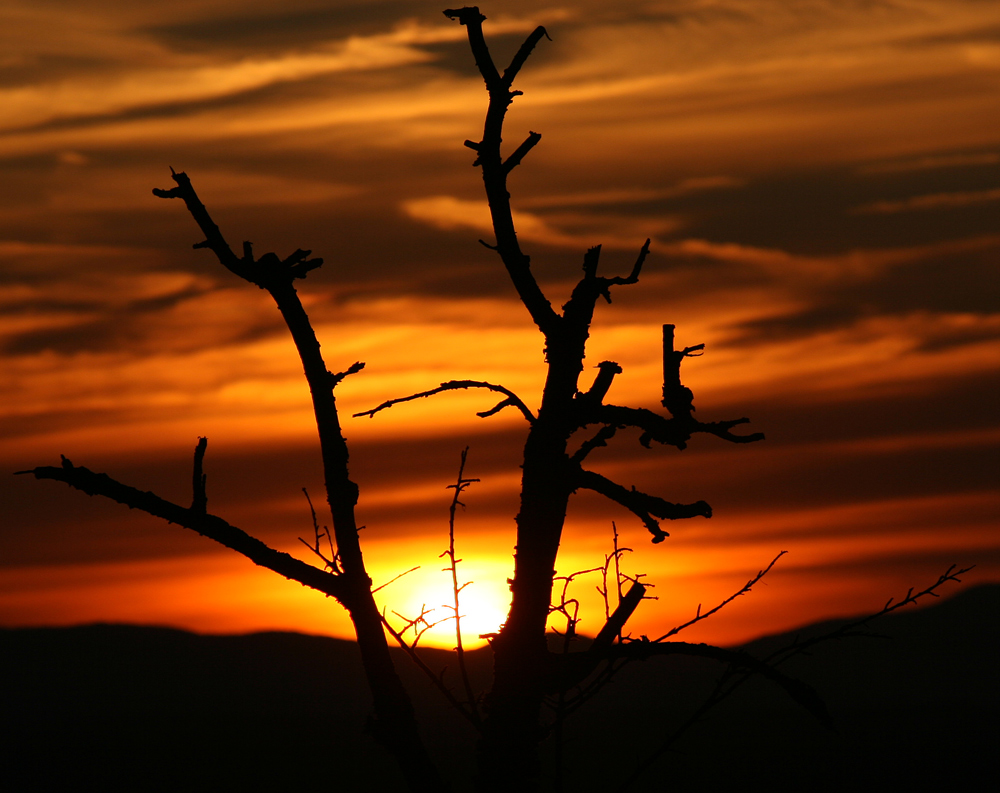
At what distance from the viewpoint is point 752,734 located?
122375 millimetres

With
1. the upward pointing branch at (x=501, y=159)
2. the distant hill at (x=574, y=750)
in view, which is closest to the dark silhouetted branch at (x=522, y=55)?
the upward pointing branch at (x=501, y=159)

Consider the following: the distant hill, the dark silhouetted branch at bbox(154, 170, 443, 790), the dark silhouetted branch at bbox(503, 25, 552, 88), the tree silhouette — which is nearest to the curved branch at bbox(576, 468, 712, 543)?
the tree silhouette

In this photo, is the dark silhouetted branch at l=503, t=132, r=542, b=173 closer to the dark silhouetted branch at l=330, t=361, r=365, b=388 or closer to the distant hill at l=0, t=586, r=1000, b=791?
the dark silhouetted branch at l=330, t=361, r=365, b=388

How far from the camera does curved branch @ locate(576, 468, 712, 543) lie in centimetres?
794

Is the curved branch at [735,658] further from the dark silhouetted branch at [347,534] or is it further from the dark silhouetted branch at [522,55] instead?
the dark silhouetted branch at [522,55]

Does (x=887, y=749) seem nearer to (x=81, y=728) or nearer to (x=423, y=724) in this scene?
(x=423, y=724)

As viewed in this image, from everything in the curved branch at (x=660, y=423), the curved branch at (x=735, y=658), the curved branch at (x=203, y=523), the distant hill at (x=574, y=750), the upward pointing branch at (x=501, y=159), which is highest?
the upward pointing branch at (x=501, y=159)

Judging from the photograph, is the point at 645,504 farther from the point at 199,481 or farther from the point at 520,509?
the point at 199,481

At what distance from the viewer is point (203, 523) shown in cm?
721

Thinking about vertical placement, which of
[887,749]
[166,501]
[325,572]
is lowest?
[887,749]

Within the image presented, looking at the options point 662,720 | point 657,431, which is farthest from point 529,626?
point 662,720

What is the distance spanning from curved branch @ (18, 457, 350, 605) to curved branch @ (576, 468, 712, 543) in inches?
81.4

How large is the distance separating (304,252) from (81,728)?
5794 inches

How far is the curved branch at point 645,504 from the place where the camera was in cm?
794
